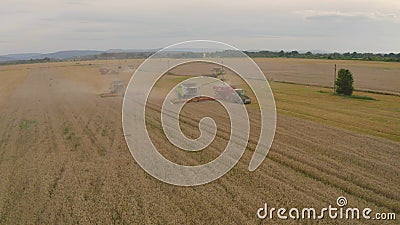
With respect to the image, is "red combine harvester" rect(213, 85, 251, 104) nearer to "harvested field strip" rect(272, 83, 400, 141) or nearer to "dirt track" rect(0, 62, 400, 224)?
"harvested field strip" rect(272, 83, 400, 141)

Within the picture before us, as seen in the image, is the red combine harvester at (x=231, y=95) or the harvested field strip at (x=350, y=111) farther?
the red combine harvester at (x=231, y=95)

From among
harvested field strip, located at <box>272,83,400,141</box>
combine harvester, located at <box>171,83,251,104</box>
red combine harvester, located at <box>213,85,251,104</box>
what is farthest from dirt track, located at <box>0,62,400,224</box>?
combine harvester, located at <box>171,83,251,104</box>

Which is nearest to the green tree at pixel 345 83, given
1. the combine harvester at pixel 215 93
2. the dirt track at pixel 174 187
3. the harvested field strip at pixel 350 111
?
the harvested field strip at pixel 350 111

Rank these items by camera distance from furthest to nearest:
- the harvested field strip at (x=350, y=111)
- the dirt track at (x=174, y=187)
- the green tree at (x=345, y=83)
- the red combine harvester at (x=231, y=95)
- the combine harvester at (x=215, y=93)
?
the green tree at (x=345, y=83)
the combine harvester at (x=215, y=93)
the red combine harvester at (x=231, y=95)
the harvested field strip at (x=350, y=111)
the dirt track at (x=174, y=187)

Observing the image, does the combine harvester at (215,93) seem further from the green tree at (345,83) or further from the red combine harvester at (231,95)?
the green tree at (345,83)

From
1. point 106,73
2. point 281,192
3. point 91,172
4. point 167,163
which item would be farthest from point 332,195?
point 106,73
